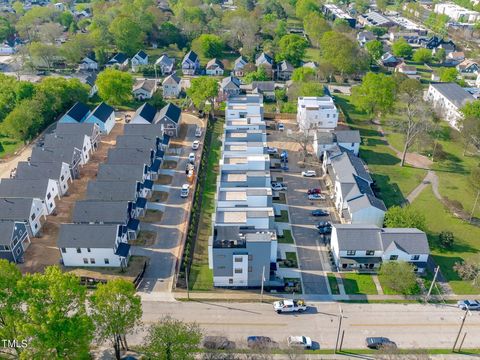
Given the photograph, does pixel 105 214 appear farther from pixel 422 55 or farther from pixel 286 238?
pixel 422 55

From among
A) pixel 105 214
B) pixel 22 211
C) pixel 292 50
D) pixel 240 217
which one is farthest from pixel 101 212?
pixel 292 50

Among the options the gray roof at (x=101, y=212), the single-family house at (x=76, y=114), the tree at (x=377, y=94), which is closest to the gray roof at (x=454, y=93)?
the tree at (x=377, y=94)

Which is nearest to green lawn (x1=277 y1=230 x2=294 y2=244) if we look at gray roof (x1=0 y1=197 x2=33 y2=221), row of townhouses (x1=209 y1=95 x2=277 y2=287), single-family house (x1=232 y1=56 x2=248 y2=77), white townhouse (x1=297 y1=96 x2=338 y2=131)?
row of townhouses (x1=209 y1=95 x2=277 y2=287)

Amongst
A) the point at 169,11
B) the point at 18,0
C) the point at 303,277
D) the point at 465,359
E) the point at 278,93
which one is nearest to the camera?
the point at 465,359

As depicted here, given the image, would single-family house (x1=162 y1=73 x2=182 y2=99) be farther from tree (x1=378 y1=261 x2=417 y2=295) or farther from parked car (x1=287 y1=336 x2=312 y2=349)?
parked car (x1=287 y1=336 x2=312 y2=349)

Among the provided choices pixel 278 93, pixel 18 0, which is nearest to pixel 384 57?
pixel 278 93

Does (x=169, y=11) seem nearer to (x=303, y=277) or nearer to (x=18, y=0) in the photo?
(x=18, y=0)
